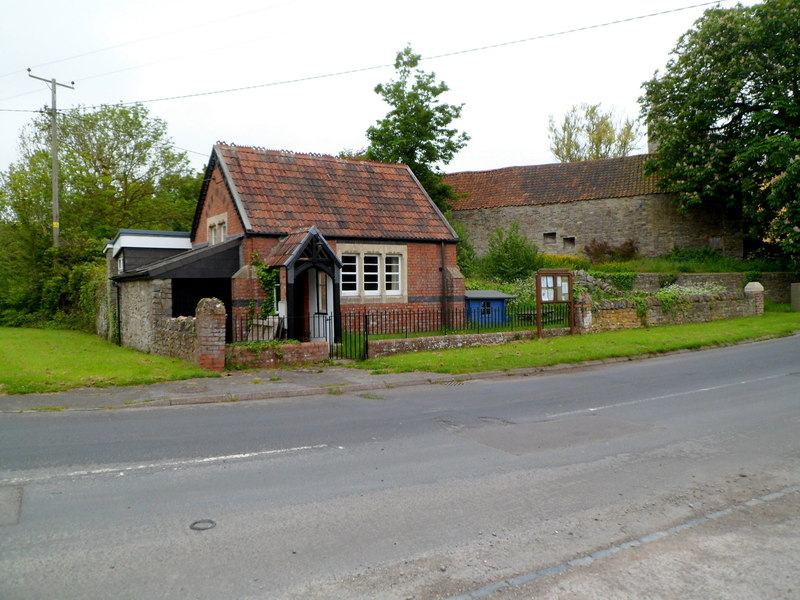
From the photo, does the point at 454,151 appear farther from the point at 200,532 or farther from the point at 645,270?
the point at 200,532

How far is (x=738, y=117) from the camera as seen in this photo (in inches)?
1363

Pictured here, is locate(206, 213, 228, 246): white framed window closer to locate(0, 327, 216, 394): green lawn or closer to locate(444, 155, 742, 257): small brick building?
locate(0, 327, 216, 394): green lawn

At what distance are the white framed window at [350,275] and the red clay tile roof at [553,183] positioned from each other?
2352 cm

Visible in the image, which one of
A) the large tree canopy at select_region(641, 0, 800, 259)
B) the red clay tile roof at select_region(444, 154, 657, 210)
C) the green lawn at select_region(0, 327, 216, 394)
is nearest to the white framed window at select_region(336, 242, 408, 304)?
the green lawn at select_region(0, 327, 216, 394)

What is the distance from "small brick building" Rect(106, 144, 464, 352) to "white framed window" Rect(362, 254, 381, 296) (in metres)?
0.04

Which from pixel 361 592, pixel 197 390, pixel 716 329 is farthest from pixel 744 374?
pixel 361 592

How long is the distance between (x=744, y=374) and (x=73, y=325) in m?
29.6

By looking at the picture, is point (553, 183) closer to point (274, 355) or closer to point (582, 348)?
point (582, 348)

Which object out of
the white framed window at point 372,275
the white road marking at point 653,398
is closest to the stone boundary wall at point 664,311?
the white framed window at point 372,275

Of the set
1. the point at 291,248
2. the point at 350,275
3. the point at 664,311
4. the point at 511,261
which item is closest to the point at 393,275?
the point at 350,275

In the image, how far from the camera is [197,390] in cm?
1207

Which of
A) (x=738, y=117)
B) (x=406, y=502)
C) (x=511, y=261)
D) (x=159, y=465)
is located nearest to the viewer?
(x=406, y=502)

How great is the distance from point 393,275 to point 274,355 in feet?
26.6

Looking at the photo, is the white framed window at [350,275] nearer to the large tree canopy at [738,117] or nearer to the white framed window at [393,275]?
the white framed window at [393,275]
